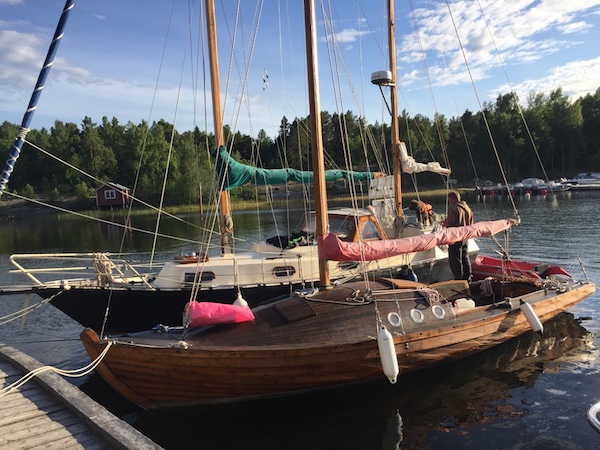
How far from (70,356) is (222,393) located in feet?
19.7

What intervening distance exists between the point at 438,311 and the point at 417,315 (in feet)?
1.77

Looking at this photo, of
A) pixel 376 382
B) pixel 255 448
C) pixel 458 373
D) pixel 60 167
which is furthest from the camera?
→ pixel 60 167

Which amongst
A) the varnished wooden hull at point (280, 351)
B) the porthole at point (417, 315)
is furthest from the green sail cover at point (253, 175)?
the varnished wooden hull at point (280, 351)

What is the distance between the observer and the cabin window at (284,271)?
40.5ft

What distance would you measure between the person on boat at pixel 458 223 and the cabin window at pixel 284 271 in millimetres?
4159

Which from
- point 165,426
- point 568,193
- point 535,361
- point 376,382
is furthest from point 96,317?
point 568,193

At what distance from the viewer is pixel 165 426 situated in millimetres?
7445

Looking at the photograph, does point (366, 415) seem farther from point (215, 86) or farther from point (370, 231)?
point (215, 86)

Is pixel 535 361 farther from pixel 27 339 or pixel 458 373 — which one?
pixel 27 339

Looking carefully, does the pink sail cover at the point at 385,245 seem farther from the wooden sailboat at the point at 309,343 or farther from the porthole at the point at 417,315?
the porthole at the point at 417,315

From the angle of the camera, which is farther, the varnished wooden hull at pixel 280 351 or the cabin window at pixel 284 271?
the cabin window at pixel 284 271

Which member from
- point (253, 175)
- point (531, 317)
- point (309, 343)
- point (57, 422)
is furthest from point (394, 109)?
point (57, 422)

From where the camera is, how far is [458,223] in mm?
11297

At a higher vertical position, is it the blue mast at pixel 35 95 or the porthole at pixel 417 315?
the blue mast at pixel 35 95
